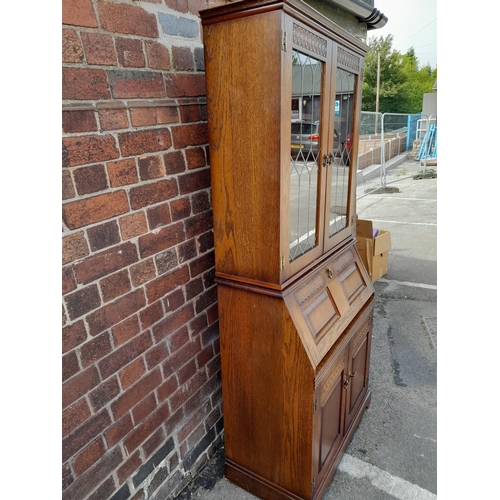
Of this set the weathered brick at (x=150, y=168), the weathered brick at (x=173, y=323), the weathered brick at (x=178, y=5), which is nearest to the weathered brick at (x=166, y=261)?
the weathered brick at (x=173, y=323)

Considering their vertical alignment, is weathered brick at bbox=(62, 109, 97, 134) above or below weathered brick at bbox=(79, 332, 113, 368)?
above

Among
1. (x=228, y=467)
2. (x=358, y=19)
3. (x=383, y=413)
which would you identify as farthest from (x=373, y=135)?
(x=228, y=467)

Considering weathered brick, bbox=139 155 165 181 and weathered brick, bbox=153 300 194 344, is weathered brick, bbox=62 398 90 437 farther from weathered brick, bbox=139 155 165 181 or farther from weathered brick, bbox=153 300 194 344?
weathered brick, bbox=139 155 165 181

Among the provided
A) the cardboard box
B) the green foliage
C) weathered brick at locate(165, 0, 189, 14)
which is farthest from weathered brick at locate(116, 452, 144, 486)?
the green foliage

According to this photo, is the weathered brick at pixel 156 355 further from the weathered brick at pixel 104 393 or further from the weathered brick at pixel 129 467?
the weathered brick at pixel 129 467

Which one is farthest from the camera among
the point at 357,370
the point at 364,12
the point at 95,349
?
the point at 364,12

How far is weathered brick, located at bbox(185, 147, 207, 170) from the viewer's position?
1512 mm

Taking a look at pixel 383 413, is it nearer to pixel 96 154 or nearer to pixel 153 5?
pixel 96 154

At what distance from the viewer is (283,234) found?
1.33 meters

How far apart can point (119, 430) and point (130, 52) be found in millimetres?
1388

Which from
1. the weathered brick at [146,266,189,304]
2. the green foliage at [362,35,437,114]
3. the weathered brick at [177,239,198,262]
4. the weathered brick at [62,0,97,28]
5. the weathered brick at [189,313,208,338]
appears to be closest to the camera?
the weathered brick at [62,0,97,28]

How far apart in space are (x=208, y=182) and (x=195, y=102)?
343 mm

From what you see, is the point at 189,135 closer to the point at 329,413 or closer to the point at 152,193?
the point at 152,193

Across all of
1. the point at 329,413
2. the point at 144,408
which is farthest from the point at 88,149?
the point at 329,413
